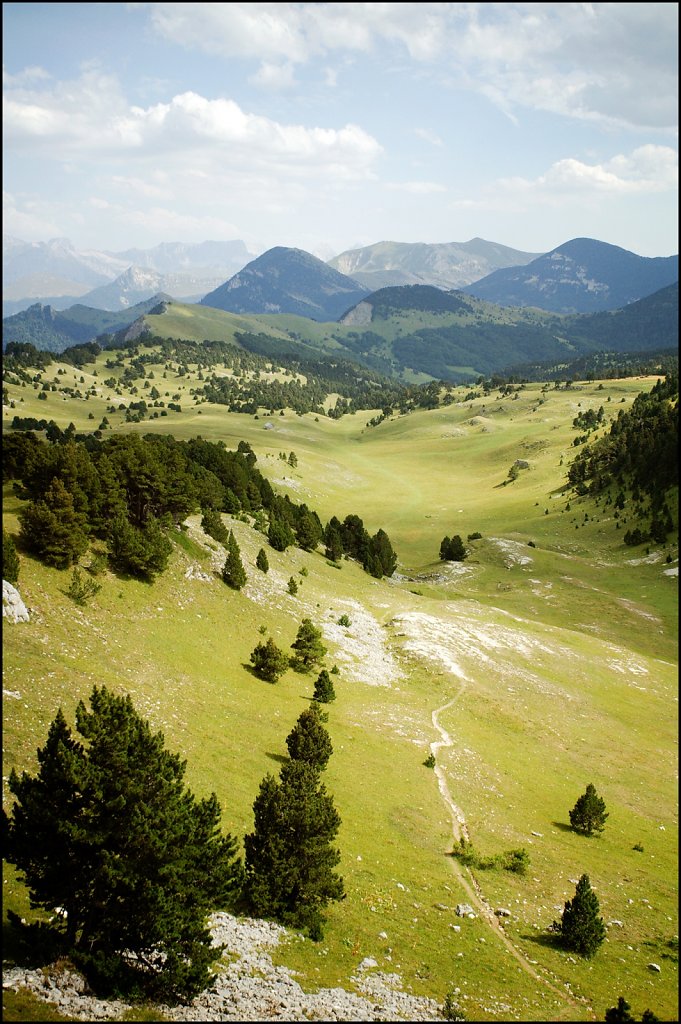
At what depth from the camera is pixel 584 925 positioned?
2516 centimetres

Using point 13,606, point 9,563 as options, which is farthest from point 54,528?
point 13,606

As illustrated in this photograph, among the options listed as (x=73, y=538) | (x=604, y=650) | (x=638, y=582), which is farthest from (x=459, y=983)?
(x=638, y=582)

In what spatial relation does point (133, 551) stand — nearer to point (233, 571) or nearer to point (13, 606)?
point (13, 606)

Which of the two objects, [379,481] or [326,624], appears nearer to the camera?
[326,624]

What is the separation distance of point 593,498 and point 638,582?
4414 cm

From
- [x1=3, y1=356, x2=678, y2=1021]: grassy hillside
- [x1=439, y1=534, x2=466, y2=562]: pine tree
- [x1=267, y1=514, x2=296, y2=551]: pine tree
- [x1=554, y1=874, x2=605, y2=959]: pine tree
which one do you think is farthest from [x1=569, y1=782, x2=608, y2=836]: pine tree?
[x1=439, y1=534, x2=466, y2=562]: pine tree

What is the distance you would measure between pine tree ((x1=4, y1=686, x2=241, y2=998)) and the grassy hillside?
4.14m

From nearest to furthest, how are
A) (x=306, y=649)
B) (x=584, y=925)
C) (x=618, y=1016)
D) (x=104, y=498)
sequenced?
(x=618, y=1016) → (x=584, y=925) → (x=104, y=498) → (x=306, y=649)

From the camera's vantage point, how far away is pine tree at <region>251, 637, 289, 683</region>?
151 feet

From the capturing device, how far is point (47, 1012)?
1465 centimetres

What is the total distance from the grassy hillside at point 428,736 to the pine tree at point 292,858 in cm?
136

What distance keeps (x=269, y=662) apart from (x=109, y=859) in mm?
29251

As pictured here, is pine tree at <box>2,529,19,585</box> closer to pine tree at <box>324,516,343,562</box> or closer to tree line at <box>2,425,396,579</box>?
tree line at <box>2,425,396,579</box>

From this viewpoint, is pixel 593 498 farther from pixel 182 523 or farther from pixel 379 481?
pixel 182 523
